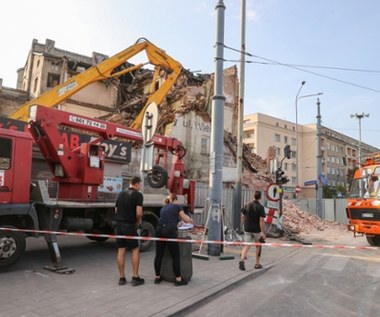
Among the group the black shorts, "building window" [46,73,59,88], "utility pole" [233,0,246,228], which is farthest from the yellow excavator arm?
"building window" [46,73,59,88]

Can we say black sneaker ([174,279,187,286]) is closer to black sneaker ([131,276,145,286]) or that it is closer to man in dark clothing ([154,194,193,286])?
man in dark clothing ([154,194,193,286])

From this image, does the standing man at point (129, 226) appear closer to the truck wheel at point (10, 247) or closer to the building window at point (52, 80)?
the truck wheel at point (10, 247)

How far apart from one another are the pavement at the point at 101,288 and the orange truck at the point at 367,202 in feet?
17.0

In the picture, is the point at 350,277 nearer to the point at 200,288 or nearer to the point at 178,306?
the point at 200,288

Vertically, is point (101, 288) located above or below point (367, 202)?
below

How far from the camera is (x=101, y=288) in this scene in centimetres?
627

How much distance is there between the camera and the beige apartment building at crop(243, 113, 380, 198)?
70.1m

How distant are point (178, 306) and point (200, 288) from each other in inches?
45.6

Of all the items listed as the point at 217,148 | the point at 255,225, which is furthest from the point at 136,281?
the point at 217,148

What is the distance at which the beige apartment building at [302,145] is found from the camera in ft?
230

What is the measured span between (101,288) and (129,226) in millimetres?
1122

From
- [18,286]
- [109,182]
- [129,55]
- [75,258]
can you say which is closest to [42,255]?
[75,258]

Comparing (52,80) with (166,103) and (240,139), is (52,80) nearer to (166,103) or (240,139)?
(166,103)

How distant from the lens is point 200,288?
6.50m
